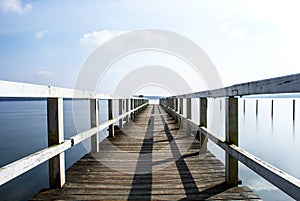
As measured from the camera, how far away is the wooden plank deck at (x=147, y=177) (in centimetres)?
244

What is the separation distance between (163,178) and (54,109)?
1.43 m

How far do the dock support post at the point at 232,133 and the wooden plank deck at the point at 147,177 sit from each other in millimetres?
115

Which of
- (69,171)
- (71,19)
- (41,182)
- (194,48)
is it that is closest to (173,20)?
(194,48)

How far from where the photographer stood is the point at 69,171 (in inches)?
125

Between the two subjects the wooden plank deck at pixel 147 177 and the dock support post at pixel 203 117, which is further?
the dock support post at pixel 203 117

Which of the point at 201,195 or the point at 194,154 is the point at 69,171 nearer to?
the point at 201,195

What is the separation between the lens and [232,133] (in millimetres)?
2658

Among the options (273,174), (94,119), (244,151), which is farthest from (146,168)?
(273,174)

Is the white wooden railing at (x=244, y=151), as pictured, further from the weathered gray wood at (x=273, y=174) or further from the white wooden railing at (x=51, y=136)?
the white wooden railing at (x=51, y=136)

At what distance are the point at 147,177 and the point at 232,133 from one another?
1.09m

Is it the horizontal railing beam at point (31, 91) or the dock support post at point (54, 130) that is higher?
the horizontal railing beam at point (31, 91)

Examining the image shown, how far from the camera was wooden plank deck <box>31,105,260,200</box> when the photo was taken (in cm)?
244

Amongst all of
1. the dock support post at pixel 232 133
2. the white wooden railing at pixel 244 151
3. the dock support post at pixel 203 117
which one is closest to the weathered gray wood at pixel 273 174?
the white wooden railing at pixel 244 151

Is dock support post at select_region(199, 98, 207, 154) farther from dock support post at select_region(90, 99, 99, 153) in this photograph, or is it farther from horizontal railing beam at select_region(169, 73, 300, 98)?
dock support post at select_region(90, 99, 99, 153)
